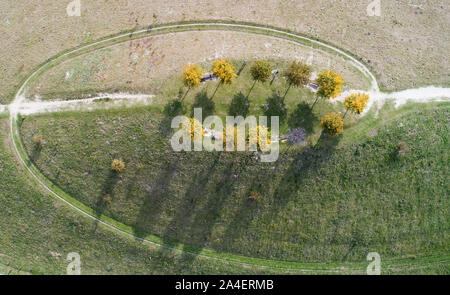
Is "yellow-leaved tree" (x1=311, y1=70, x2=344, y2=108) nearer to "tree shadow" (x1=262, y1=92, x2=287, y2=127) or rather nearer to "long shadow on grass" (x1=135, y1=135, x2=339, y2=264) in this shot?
"tree shadow" (x1=262, y1=92, x2=287, y2=127)

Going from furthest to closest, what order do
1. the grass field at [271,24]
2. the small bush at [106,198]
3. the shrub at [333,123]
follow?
the grass field at [271,24], the small bush at [106,198], the shrub at [333,123]

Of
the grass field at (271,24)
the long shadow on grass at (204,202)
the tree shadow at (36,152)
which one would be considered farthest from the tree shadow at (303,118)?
the tree shadow at (36,152)

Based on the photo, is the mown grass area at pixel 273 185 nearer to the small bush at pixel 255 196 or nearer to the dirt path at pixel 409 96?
the small bush at pixel 255 196

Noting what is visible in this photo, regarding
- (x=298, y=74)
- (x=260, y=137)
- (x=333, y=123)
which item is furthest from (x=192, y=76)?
(x=333, y=123)

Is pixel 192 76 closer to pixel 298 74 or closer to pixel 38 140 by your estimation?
pixel 298 74
